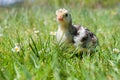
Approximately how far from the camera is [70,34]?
11.1ft

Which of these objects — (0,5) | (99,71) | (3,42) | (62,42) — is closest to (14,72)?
(99,71)

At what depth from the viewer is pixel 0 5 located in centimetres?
1073

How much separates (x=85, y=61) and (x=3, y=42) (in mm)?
988

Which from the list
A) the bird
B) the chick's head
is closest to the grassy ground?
the bird

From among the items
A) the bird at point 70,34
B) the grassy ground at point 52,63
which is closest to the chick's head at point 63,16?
the bird at point 70,34

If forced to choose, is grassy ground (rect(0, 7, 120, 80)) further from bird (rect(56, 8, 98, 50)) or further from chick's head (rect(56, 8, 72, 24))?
chick's head (rect(56, 8, 72, 24))

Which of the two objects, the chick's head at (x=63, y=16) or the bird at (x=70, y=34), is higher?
the chick's head at (x=63, y=16)

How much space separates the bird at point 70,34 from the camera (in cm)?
333

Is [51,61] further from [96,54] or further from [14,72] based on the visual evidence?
[96,54]

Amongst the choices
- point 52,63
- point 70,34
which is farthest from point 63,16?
point 52,63

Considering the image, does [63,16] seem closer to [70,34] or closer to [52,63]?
[70,34]

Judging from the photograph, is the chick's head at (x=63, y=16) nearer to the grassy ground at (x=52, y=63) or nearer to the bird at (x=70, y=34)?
the bird at (x=70, y=34)

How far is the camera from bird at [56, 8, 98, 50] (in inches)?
131

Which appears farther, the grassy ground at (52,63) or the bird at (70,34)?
the bird at (70,34)
